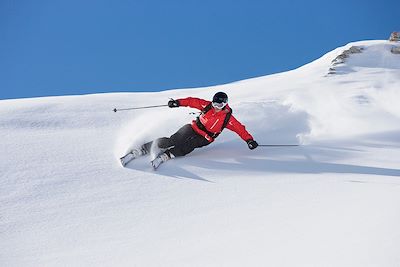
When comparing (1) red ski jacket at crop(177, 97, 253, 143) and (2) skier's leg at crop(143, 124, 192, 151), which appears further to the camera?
(1) red ski jacket at crop(177, 97, 253, 143)

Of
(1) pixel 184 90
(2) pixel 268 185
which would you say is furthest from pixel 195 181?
(1) pixel 184 90

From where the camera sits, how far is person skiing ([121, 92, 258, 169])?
6.49m

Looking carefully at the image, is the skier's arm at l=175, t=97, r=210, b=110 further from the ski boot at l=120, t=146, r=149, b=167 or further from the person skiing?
the ski boot at l=120, t=146, r=149, b=167

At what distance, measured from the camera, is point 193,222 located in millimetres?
3855

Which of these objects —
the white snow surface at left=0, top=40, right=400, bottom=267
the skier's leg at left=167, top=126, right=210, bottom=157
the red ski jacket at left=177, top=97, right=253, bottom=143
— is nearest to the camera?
the white snow surface at left=0, top=40, right=400, bottom=267

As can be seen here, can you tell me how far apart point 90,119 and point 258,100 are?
4158 mm

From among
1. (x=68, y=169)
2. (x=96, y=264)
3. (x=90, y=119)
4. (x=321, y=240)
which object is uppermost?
(x=90, y=119)

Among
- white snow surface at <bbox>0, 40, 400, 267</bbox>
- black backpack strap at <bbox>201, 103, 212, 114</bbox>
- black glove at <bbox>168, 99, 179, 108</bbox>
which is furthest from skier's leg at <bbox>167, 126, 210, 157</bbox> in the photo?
black glove at <bbox>168, 99, 179, 108</bbox>

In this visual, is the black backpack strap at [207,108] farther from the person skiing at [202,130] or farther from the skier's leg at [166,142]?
the skier's leg at [166,142]

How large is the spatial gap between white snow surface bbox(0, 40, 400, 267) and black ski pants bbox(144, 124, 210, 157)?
0.55 feet

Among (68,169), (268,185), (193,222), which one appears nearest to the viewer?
(193,222)

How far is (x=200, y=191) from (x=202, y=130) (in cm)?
216

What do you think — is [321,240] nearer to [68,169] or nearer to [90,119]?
[68,169]

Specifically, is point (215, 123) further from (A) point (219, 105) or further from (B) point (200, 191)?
(B) point (200, 191)
